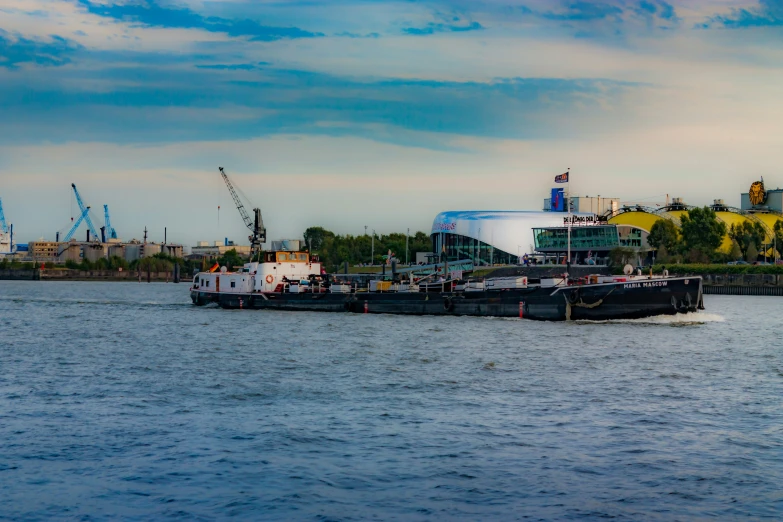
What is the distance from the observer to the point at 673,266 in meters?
194

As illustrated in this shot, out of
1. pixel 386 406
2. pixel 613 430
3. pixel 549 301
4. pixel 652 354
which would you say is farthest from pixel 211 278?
pixel 613 430

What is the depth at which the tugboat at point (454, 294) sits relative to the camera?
2885 inches

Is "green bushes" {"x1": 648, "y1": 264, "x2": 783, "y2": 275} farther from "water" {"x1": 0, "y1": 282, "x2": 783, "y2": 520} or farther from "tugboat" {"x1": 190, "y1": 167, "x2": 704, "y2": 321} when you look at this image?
"water" {"x1": 0, "y1": 282, "x2": 783, "y2": 520}

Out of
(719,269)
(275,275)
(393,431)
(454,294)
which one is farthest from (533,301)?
(719,269)

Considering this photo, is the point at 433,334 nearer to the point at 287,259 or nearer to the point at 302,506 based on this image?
the point at 287,259

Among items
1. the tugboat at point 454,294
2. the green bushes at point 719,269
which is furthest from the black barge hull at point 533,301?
the green bushes at point 719,269

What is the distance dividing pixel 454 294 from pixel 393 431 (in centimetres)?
5562

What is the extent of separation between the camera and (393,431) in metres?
29.9

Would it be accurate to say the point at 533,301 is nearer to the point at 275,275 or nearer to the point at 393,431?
the point at 275,275

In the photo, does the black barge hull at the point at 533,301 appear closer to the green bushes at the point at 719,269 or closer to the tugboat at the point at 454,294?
the tugboat at the point at 454,294

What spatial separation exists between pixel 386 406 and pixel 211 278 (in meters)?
73.6

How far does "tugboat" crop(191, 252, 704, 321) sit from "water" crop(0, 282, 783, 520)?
45.7ft

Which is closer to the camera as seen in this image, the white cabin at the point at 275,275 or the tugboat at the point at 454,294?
the tugboat at the point at 454,294

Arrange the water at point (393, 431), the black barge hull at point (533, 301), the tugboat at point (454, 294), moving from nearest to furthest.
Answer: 1. the water at point (393, 431)
2. the black barge hull at point (533, 301)
3. the tugboat at point (454, 294)
